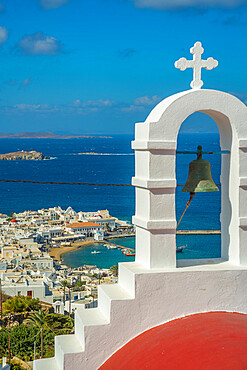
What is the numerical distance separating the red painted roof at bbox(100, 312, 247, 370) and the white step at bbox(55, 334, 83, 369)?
17cm

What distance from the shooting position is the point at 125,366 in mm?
2600

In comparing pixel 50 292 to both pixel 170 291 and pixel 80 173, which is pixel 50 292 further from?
pixel 80 173

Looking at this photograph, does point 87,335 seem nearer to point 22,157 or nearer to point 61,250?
point 61,250

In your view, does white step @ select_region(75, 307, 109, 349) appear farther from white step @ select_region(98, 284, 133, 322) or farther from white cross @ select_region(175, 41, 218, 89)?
white cross @ select_region(175, 41, 218, 89)

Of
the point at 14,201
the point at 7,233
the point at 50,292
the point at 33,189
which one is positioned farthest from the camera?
the point at 33,189

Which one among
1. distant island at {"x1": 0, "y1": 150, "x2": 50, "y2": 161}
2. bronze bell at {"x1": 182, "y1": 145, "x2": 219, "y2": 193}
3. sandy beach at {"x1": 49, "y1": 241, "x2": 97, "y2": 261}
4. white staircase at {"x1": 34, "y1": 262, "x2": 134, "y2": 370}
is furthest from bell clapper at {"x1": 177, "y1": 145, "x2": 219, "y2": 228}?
distant island at {"x1": 0, "y1": 150, "x2": 50, "y2": 161}

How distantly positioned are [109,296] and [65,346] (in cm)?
34

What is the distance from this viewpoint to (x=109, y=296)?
9.11ft

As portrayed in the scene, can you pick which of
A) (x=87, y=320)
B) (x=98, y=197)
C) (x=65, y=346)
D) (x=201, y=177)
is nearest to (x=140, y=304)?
(x=87, y=320)

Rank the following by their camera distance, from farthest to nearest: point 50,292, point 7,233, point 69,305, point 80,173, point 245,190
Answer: point 80,173
point 7,233
point 50,292
point 69,305
point 245,190

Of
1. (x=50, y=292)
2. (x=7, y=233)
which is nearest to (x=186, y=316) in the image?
(x=50, y=292)

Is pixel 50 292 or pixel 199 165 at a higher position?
pixel 199 165

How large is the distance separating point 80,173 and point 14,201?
18.5 m

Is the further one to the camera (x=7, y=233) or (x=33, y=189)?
(x=33, y=189)
